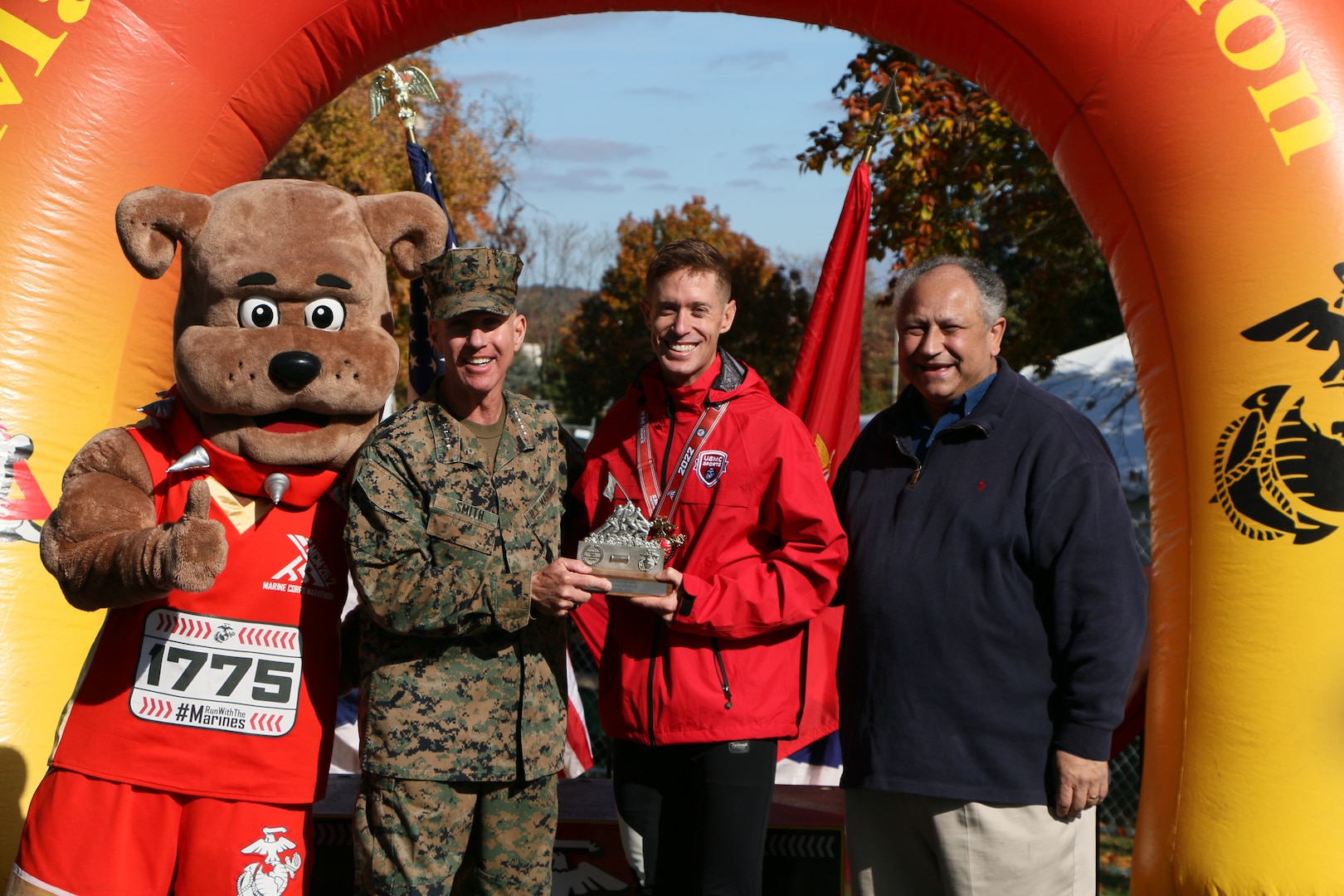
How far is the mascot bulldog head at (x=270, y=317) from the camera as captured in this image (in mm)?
2855

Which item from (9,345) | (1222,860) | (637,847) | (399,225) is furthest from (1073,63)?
(9,345)

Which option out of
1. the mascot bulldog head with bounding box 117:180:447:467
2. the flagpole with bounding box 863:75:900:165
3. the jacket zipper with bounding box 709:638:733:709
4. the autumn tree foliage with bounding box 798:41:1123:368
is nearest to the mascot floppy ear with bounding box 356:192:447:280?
the mascot bulldog head with bounding box 117:180:447:467

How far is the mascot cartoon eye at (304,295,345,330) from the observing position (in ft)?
9.68

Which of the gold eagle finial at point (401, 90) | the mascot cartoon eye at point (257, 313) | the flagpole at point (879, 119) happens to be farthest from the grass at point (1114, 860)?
the gold eagle finial at point (401, 90)

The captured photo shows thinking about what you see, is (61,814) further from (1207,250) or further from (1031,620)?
(1207,250)

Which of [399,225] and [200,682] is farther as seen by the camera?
[399,225]

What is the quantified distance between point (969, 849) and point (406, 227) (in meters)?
2.19

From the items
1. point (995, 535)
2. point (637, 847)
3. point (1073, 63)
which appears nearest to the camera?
point (995, 535)

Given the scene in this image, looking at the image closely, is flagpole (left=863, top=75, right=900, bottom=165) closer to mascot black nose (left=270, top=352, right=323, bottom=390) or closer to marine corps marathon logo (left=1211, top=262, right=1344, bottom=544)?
marine corps marathon logo (left=1211, top=262, right=1344, bottom=544)

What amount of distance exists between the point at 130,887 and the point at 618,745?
1.21m

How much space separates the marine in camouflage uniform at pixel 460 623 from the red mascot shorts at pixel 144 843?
0.83 ft

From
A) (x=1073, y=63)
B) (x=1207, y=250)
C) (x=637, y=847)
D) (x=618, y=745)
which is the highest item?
(x=1073, y=63)

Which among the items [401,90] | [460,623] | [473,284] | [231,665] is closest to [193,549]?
[231,665]

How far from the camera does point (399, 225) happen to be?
314cm
